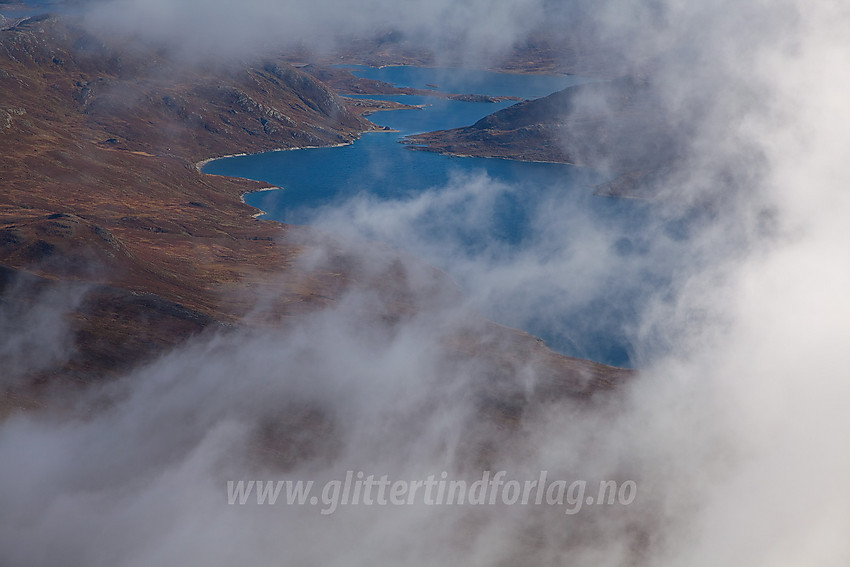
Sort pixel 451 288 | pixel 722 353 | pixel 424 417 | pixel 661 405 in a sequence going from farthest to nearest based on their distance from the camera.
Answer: pixel 451 288
pixel 722 353
pixel 661 405
pixel 424 417

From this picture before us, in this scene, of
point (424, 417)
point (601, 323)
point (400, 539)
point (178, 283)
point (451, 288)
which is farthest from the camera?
point (451, 288)

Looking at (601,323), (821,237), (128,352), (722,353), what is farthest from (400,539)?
(821,237)

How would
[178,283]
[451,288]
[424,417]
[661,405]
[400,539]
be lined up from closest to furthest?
[400,539] → [424,417] → [661,405] → [178,283] → [451,288]

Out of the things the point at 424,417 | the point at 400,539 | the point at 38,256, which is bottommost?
the point at 400,539

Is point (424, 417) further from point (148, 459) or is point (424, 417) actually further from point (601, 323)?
point (601, 323)

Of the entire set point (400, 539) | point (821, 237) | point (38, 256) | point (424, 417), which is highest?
point (821, 237)

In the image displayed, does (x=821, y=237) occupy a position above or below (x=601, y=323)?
above

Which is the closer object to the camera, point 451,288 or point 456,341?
point 456,341

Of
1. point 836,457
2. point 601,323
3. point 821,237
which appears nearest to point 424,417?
point 836,457

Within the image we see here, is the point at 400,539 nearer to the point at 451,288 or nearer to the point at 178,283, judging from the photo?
the point at 178,283
